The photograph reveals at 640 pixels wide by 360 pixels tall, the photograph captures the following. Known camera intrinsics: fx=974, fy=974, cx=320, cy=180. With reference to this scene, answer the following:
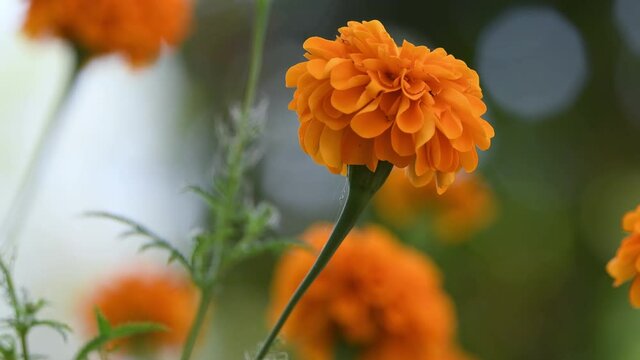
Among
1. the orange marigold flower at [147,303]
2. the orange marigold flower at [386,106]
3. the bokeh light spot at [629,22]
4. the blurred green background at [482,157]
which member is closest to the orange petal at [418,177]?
the orange marigold flower at [386,106]

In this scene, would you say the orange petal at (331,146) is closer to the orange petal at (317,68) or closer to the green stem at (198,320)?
the orange petal at (317,68)

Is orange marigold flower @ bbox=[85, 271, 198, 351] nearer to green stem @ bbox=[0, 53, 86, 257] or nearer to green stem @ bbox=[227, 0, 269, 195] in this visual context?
green stem @ bbox=[0, 53, 86, 257]

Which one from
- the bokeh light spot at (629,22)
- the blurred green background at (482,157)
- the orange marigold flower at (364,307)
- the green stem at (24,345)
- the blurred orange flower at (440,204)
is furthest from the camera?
the bokeh light spot at (629,22)

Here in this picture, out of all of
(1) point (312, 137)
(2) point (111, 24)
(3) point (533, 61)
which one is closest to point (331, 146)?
(1) point (312, 137)

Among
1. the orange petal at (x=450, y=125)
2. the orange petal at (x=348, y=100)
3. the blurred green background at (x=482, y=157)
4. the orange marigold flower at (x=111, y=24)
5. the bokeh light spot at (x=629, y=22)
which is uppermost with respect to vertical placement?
the bokeh light spot at (x=629, y=22)

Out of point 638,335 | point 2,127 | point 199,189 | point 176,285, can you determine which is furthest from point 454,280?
point 199,189

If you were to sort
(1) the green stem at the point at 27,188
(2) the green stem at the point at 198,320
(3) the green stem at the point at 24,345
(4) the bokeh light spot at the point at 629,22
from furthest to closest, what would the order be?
(4) the bokeh light spot at the point at 629,22, (1) the green stem at the point at 27,188, (2) the green stem at the point at 198,320, (3) the green stem at the point at 24,345

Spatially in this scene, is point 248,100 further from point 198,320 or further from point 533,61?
point 533,61
